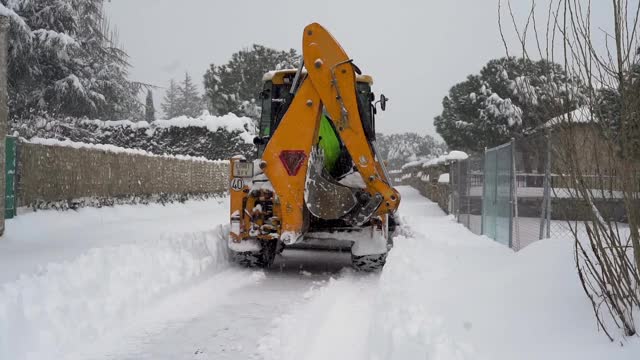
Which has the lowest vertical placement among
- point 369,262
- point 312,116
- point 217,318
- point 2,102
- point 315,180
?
point 217,318

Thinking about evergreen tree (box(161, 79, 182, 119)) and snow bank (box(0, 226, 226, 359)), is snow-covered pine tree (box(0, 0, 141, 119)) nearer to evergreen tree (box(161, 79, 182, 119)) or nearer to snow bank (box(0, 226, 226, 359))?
snow bank (box(0, 226, 226, 359))

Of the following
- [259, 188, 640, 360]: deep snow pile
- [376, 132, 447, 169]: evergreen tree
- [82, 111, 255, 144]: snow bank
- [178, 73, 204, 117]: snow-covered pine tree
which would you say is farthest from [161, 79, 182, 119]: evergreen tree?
[259, 188, 640, 360]: deep snow pile

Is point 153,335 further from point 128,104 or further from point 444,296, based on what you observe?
point 128,104

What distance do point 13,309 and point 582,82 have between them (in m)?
4.72

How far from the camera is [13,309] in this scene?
4633mm

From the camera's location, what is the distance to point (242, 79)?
44094 millimetres

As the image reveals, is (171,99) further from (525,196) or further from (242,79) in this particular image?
(525,196)

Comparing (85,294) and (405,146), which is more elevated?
(405,146)

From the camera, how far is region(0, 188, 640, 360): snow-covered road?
13.0 ft

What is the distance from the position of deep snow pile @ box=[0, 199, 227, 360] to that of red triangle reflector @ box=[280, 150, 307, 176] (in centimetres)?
189

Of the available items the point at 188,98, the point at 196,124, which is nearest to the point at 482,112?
the point at 196,124

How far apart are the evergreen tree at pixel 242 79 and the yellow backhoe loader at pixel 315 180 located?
3467cm

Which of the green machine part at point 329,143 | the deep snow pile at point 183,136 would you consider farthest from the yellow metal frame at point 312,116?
the deep snow pile at point 183,136

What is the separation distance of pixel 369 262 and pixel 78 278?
4.09 m
